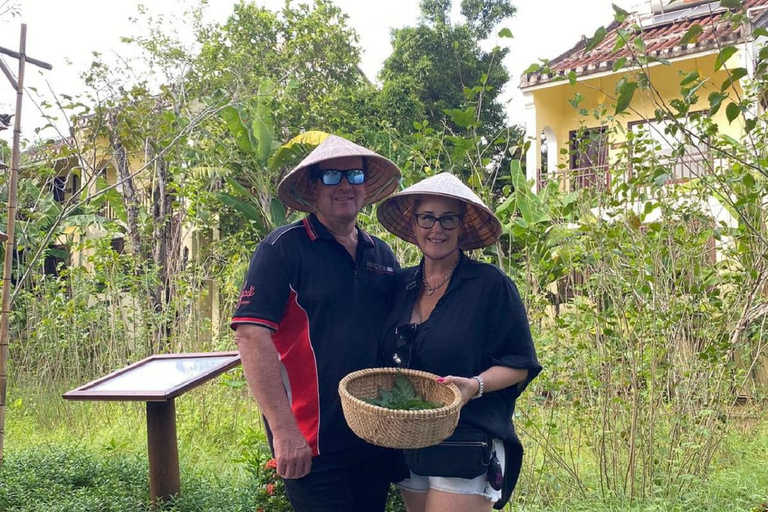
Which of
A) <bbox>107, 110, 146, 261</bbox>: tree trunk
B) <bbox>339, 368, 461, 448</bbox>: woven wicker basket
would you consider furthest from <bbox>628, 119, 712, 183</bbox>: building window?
<bbox>107, 110, 146, 261</bbox>: tree trunk

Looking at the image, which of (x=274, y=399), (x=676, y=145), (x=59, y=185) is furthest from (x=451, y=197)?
(x=59, y=185)

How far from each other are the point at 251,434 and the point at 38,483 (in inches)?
59.3

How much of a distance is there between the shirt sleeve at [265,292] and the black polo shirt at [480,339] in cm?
45

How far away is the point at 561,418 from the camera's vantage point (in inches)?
192

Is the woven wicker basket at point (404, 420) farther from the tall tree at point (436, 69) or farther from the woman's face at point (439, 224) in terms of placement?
the tall tree at point (436, 69)

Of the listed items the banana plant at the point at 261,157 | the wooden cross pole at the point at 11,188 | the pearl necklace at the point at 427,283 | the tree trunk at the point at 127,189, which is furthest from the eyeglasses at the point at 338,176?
the banana plant at the point at 261,157

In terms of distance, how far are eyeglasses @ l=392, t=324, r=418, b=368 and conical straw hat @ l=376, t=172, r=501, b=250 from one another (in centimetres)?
45

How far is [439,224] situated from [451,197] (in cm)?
11

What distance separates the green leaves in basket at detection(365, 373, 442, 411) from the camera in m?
2.37

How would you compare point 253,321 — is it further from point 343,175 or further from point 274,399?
point 343,175

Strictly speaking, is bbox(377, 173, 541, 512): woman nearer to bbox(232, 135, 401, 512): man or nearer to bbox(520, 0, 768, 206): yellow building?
bbox(232, 135, 401, 512): man

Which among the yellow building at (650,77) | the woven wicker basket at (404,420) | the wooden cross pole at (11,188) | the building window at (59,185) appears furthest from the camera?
the yellow building at (650,77)

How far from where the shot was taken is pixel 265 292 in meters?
2.49

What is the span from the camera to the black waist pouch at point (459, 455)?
7.67 ft
